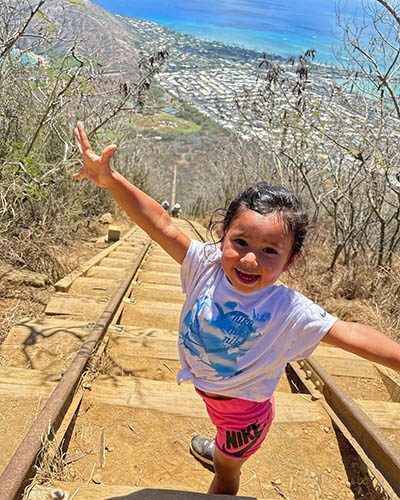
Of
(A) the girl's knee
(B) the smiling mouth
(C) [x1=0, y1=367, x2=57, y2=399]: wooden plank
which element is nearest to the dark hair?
(B) the smiling mouth

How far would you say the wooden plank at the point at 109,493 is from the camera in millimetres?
1500

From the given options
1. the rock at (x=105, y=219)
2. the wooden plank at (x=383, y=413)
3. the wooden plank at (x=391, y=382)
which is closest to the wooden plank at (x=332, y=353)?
the wooden plank at (x=391, y=382)

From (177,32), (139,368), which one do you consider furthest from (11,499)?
(177,32)

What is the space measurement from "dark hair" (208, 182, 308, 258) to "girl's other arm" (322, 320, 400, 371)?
0.36m

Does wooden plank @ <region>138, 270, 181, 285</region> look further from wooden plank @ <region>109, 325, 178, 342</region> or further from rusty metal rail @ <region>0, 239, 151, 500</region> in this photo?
rusty metal rail @ <region>0, 239, 151, 500</region>

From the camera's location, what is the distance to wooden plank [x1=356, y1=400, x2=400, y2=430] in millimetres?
2465

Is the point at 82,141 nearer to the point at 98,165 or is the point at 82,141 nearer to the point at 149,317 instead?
the point at 98,165

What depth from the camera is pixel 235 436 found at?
167 cm

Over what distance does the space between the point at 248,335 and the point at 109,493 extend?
2.69 ft

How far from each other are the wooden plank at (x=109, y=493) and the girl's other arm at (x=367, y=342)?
0.75 metres

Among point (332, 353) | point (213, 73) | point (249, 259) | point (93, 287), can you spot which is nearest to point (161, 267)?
point (93, 287)

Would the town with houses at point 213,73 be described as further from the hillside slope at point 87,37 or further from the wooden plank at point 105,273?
the wooden plank at point 105,273

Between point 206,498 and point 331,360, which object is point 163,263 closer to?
point 331,360

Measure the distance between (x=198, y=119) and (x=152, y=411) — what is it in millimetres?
60407
